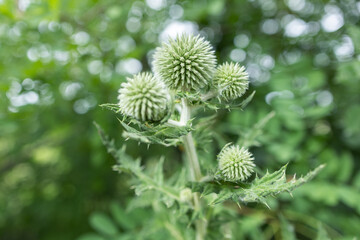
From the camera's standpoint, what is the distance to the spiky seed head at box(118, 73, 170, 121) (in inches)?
53.7

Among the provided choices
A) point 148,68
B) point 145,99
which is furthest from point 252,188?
point 148,68

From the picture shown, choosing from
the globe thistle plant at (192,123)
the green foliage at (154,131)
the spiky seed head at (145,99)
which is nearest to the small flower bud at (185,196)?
the globe thistle plant at (192,123)

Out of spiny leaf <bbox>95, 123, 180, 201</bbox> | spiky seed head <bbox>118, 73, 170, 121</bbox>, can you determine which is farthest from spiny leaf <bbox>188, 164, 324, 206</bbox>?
spiky seed head <bbox>118, 73, 170, 121</bbox>

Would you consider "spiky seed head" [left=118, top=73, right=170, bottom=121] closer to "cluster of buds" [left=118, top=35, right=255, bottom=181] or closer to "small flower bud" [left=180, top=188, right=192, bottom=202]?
"cluster of buds" [left=118, top=35, right=255, bottom=181]

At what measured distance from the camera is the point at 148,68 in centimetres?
412

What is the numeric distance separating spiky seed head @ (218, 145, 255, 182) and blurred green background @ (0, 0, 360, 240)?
114 centimetres

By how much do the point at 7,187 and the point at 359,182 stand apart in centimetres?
426

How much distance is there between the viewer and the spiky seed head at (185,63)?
152cm

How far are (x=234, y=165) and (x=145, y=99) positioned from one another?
1.66ft

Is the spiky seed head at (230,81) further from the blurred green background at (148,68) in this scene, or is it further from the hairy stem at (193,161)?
the blurred green background at (148,68)

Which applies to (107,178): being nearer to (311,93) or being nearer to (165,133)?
(311,93)

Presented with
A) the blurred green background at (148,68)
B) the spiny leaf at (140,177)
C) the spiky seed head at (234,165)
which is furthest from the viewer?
the blurred green background at (148,68)

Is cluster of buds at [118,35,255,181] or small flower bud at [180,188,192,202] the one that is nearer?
cluster of buds at [118,35,255,181]

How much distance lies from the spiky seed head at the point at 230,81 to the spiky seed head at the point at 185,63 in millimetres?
49
